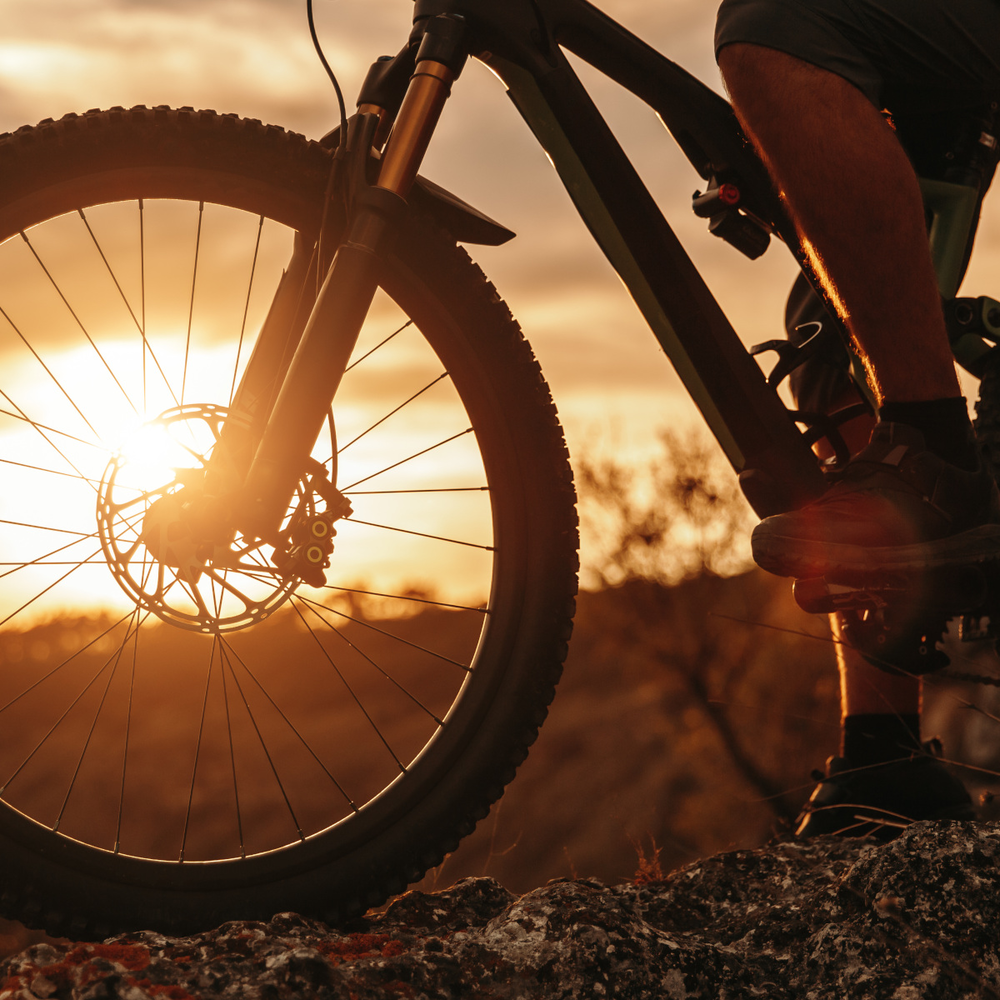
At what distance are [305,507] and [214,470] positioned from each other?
0.14 m

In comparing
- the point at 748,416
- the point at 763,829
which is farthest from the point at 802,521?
the point at 763,829

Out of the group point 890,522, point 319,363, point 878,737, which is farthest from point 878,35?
point 878,737

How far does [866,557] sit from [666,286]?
54 cm

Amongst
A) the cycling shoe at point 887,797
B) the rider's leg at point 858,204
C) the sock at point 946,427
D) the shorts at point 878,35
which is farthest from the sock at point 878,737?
the shorts at point 878,35

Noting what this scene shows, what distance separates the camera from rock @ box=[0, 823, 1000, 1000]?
0.82 metres

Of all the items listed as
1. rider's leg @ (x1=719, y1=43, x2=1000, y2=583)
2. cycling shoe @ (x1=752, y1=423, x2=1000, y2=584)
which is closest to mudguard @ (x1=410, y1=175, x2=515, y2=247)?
rider's leg @ (x1=719, y1=43, x2=1000, y2=583)

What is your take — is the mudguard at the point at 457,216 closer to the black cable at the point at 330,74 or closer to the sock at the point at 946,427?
the black cable at the point at 330,74

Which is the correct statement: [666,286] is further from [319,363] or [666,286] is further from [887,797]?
[887,797]

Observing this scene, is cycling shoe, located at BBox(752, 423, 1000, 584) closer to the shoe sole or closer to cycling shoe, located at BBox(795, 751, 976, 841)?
the shoe sole

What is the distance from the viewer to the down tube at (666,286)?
1.41m

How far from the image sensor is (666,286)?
145 cm

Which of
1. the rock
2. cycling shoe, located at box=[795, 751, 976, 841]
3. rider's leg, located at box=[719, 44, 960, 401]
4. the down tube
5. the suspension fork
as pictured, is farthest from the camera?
cycling shoe, located at box=[795, 751, 976, 841]

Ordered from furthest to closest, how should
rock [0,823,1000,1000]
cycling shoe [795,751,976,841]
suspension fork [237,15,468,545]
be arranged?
cycling shoe [795,751,976,841], suspension fork [237,15,468,545], rock [0,823,1000,1000]

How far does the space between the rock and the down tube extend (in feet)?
1.96
